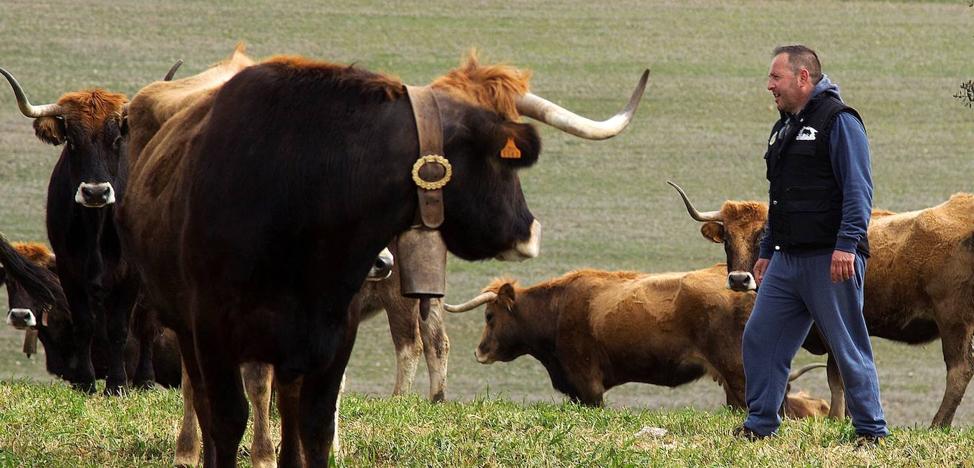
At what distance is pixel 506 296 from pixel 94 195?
6.43 metres

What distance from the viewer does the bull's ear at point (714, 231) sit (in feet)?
46.2

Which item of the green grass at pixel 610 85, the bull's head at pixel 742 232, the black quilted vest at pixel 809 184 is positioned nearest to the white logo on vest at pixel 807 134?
the black quilted vest at pixel 809 184

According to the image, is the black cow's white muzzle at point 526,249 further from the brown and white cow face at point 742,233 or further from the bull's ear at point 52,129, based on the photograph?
the bull's ear at point 52,129

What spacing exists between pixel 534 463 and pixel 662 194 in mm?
27915

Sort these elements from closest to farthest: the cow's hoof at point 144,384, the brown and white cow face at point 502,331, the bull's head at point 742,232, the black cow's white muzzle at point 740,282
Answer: the black cow's white muzzle at point 740,282 → the cow's hoof at point 144,384 → the bull's head at point 742,232 → the brown and white cow face at point 502,331

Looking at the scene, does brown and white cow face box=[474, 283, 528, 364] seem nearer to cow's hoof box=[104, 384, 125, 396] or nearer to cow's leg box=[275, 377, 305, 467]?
cow's hoof box=[104, 384, 125, 396]

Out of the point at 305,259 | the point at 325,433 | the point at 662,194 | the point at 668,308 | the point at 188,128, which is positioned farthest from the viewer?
the point at 662,194

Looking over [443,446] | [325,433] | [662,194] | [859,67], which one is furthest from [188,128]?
[859,67]

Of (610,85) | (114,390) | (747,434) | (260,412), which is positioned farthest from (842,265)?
(610,85)

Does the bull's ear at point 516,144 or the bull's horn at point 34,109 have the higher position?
the bull's ear at point 516,144

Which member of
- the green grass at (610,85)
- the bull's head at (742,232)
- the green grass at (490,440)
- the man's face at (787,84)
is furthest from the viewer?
the green grass at (610,85)

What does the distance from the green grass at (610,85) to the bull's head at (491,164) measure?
1723cm

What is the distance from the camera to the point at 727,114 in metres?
41.9

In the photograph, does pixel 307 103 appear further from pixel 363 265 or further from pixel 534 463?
pixel 534 463
